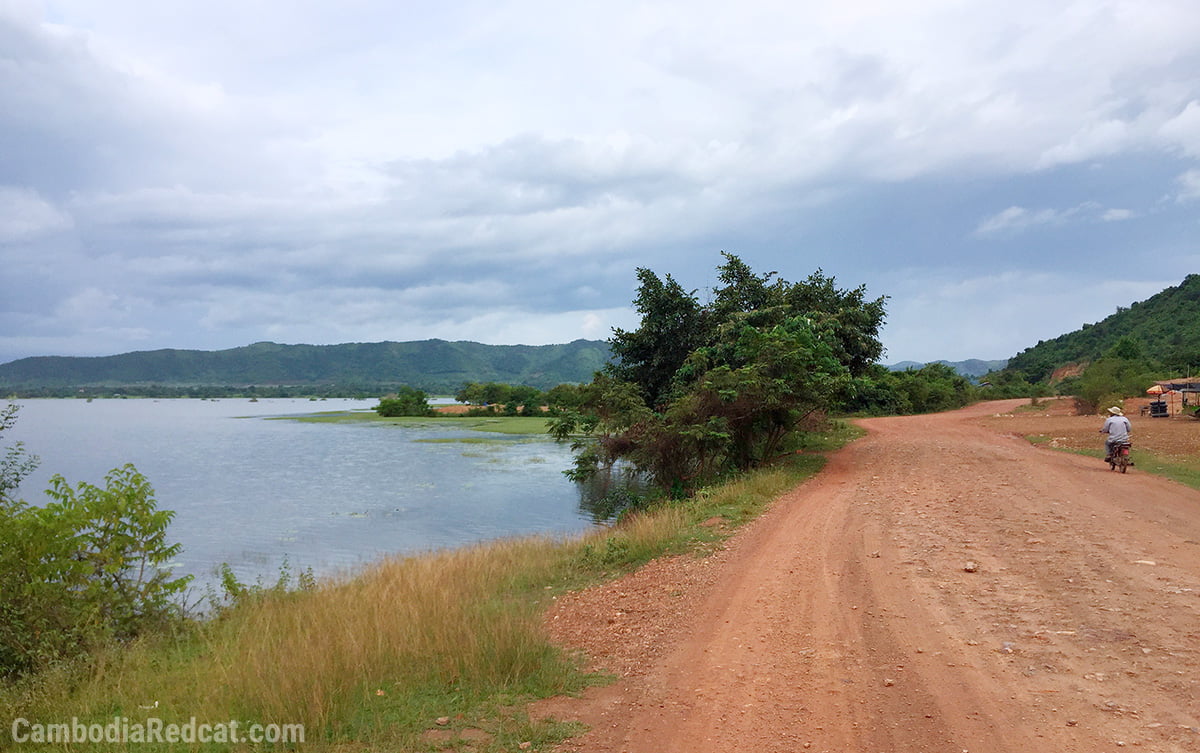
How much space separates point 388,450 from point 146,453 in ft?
46.7

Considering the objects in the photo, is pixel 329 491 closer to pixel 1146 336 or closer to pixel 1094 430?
pixel 1094 430

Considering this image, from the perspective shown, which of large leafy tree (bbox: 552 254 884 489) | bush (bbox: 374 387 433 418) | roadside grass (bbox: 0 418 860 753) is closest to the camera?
roadside grass (bbox: 0 418 860 753)

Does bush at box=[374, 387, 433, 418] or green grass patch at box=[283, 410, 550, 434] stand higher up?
bush at box=[374, 387, 433, 418]

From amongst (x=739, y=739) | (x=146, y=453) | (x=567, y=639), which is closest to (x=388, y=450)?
(x=146, y=453)

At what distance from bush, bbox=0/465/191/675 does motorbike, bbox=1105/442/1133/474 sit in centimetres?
1700

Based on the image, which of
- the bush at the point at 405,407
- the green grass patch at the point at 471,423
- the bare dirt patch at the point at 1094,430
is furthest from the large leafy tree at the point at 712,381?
the bush at the point at 405,407

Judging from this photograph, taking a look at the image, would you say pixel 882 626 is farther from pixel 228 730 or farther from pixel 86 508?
pixel 86 508

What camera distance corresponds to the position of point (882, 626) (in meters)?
6.12

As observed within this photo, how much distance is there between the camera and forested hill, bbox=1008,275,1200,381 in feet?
167

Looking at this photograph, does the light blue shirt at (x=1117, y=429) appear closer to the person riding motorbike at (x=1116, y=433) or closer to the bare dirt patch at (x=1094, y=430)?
the person riding motorbike at (x=1116, y=433)

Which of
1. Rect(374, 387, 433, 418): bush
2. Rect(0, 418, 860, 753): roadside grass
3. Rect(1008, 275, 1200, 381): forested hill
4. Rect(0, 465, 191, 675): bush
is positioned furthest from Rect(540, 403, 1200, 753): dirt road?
Rect(374, 387, 433, 418): bush

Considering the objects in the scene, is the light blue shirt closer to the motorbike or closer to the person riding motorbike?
the person riding motorbike

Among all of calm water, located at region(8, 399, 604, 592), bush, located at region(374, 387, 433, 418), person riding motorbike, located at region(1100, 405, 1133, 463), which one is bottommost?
calm water, located at region(8, 399, 604, 592)

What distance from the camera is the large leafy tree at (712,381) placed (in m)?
16.3
